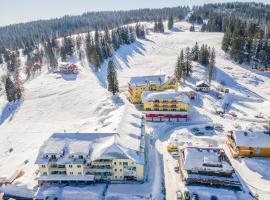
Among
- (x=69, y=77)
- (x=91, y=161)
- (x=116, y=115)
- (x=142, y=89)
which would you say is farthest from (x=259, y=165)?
(x=69, y=77)

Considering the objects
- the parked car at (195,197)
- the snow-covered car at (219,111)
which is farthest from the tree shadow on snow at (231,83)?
the parked car at (195,197)

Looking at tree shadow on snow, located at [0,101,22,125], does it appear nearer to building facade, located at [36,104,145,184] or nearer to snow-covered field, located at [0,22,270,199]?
snow-covered field, located at [0,22,270,199]

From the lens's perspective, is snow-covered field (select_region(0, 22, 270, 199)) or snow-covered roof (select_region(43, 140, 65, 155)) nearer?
snow-covered roof (select_region(43, 140, 65, 155))

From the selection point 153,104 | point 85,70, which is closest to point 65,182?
point 153,104

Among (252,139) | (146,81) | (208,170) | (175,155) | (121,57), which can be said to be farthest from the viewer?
(121,57)

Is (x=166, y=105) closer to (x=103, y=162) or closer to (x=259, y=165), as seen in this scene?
(x=259, y=165)

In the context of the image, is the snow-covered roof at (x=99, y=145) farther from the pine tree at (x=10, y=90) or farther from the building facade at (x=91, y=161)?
the pine tree at (x=10, y=90)

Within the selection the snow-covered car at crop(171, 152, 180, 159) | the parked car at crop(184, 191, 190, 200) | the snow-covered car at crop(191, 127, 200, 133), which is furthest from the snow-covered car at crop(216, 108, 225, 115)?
the parked car at crop(184, 191, 190, 200)
